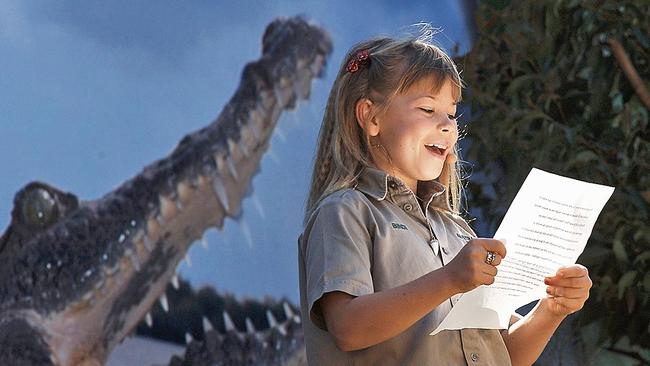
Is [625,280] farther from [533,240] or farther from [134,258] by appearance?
[533,240]

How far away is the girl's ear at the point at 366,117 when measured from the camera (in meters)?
1.92

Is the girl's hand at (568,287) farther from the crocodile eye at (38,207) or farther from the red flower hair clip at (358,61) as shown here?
the crocodile eye at (38,207)

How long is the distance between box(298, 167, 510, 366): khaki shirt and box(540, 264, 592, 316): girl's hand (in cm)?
11

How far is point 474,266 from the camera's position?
161 cm

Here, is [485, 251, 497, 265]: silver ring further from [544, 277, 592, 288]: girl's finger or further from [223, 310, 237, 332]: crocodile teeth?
[223, 310, 237, 332]: crocodile teeth

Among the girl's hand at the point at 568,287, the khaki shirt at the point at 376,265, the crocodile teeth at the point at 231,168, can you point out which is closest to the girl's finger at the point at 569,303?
the girl's hand at the point at 568,287

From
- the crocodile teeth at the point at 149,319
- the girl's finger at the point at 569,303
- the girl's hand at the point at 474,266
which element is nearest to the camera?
the girl's hand at the point at 474,266

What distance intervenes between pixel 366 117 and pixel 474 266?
40 cm

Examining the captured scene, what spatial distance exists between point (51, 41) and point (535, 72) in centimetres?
166

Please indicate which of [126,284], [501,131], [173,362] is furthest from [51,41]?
[501,131]

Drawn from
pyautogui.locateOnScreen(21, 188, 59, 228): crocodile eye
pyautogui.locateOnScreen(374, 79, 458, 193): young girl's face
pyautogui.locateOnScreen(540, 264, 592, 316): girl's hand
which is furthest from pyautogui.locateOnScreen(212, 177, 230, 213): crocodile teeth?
pyautogui.locateOnScreen(540, 264, 592, 316): girl's hand

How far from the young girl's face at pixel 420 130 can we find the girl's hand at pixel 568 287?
0.83 ft

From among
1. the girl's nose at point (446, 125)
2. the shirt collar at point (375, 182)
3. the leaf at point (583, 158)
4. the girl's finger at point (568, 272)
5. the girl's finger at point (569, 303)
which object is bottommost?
the girl's finger at point (569, 303)

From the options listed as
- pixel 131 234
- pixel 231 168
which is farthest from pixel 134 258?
pixel 231 168
